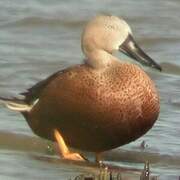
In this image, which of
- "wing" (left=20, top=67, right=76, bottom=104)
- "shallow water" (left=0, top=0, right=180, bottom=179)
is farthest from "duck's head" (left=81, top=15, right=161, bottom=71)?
"shallow water" (left=0, top=0, right=180, bottom=179)

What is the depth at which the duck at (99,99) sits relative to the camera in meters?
8.10

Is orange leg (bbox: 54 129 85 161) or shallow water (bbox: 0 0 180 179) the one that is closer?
shallow water (bbox: 0 0 180 179)

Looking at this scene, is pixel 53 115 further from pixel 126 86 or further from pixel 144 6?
pixel 144 6

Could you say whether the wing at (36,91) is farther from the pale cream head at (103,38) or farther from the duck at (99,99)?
the pale cream head at (103,38)

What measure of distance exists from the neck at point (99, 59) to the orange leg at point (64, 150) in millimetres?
557

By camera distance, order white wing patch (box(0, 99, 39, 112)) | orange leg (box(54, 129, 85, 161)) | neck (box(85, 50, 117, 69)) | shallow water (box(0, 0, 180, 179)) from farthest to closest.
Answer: white wing patch (box(0, 99, 39, 112))
neck (box(85, 50, 117, 69))
orange leg (box(54, 129, 85, 161))
shallow water (box(0, 0, 180, 179))

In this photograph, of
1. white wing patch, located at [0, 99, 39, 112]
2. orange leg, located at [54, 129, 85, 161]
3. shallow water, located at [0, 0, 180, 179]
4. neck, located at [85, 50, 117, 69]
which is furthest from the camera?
white wing patch, located at [0, 99, 39, 112]

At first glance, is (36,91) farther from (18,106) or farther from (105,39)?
(105,39)

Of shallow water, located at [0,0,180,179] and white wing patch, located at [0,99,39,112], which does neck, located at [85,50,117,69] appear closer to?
white wing patch, located at [0,99,39,112]

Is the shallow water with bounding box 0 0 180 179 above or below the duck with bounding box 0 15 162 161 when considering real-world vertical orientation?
below

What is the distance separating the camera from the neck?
834 cm

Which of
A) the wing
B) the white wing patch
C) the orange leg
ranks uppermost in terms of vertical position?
the wing

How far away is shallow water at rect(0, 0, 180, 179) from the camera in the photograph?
8055 mm

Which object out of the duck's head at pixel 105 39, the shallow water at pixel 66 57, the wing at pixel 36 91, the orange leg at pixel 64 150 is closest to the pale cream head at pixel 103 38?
the duck's head at pixel 105 39
